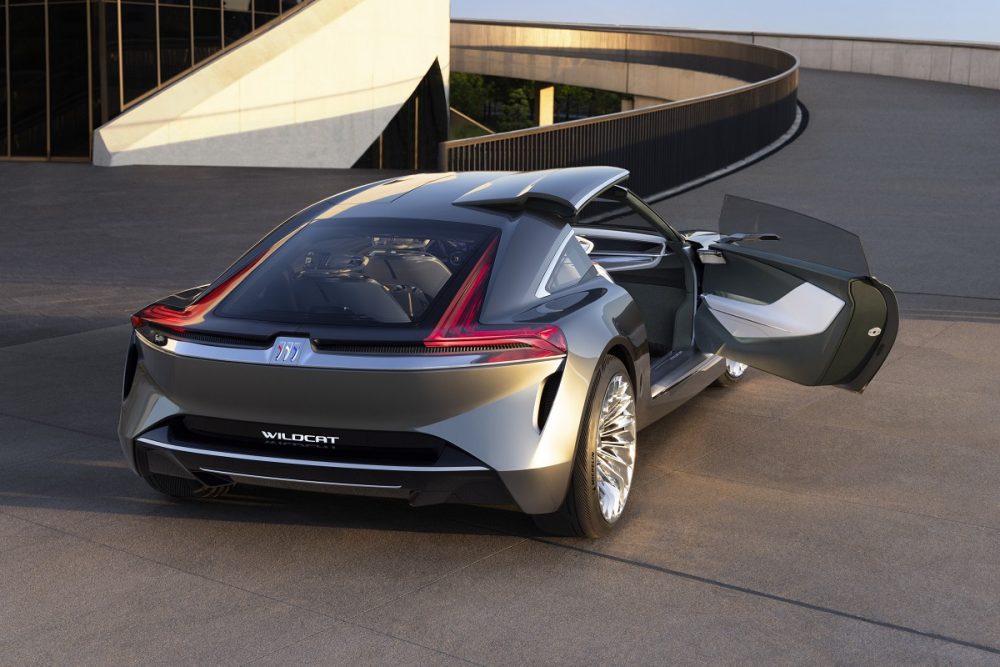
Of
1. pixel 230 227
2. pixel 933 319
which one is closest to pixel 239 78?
pixel 230 227

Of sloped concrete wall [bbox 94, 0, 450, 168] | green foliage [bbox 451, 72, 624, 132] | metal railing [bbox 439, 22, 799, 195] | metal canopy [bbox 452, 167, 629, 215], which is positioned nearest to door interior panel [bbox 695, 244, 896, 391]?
metal canopy [bbox 452, 167, 629, 215]

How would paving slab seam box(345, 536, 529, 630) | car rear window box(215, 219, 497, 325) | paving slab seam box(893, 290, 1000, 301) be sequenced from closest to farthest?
paving slab seam box(345, 536, 529, 630), car rear window box(215, 219, 497, 325), paving slab seam box(893, 290, 1000, 301)

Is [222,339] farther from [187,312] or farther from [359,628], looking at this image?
[359,628]

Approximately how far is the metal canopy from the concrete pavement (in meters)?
1.38

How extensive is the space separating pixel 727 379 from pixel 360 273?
3414mm

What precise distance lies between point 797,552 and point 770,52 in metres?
34.6

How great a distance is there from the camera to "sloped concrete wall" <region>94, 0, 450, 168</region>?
93.8 ft

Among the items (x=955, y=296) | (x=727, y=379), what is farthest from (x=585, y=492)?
(x=955, y=296)

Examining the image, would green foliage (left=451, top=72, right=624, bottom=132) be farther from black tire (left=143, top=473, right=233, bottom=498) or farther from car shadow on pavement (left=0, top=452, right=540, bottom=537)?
black tire (left=143, top=473, right=233, bottom=498)

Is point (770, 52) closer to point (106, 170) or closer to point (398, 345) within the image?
point (106, 170)

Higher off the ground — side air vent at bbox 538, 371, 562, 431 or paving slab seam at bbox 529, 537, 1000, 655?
side air vent at bbox 538, 371, 562, 431

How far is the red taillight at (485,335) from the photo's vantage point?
497cm

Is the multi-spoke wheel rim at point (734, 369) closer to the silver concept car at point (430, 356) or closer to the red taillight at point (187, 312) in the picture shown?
the silver concept car at point (430, 356)

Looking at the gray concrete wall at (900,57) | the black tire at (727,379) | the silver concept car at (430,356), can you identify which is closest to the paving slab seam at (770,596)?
the silver concept car at (430,356)
